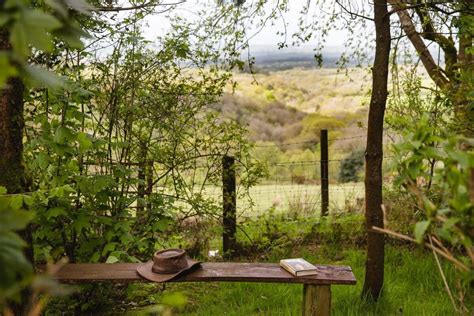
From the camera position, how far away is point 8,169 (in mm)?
2615

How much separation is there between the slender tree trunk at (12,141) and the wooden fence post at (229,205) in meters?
2.95

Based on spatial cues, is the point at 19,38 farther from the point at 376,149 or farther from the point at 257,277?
the point at 376,149

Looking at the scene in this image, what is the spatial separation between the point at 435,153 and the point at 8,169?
2173 millimetres

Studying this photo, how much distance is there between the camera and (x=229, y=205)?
5.72 m

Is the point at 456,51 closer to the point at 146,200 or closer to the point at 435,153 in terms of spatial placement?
the point at 146,200

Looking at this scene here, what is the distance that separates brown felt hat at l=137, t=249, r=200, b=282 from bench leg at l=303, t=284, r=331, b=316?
79cm

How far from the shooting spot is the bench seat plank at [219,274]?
10.3 feet

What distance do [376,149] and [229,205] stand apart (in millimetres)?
2269

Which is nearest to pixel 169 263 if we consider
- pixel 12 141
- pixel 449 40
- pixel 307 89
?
pixel 12 141

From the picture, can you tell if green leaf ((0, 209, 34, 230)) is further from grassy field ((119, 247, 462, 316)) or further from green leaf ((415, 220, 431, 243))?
grassy field ((119, 247, 462, 316))

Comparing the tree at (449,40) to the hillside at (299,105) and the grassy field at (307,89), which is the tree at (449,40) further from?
the grassy field at (307,89)

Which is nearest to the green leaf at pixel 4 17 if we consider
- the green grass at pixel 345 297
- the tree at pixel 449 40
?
the tree at pixel 449 40

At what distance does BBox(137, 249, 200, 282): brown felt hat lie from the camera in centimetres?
318

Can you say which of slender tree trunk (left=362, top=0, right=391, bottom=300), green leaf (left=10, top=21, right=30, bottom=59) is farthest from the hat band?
green leaf (left=10, top=21, right=30, bottom=59)
